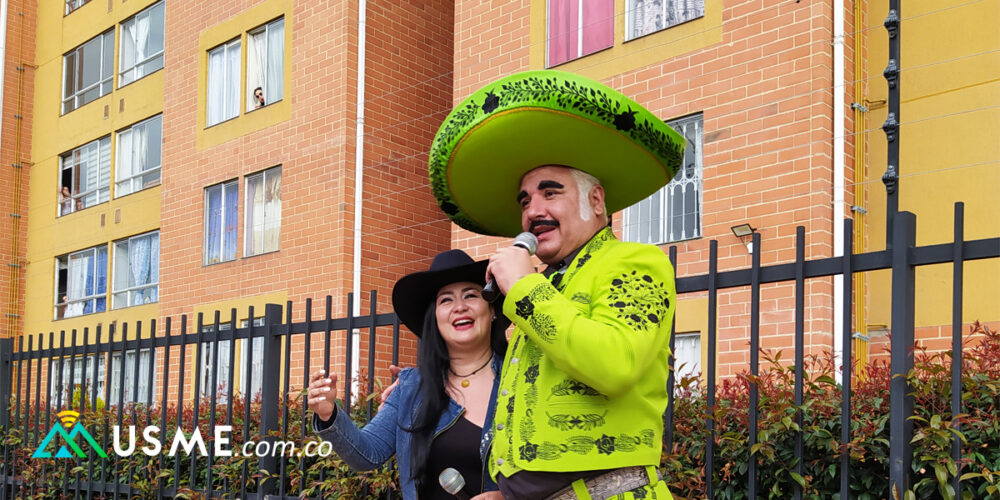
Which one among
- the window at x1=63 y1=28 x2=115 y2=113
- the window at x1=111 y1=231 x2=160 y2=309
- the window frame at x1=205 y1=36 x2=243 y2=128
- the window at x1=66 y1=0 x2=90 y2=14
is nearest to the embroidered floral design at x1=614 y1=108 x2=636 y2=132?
the window frame at x1=205 y1=36 x2=243 y2=128

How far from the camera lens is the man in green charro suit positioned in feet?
8.44

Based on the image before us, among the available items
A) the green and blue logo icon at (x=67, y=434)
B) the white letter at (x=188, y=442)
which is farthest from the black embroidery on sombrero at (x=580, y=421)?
the green and blue logo icon at (x=67, y=434)

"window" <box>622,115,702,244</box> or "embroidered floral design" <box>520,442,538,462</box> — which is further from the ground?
"window" <box>622,115,702,244</box>

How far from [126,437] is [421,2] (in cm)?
952

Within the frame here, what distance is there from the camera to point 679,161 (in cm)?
322

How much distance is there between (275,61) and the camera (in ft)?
50.9

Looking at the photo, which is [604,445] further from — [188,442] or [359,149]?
[359,149]

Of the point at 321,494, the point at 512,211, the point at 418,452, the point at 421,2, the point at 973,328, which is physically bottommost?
the point at 321,494

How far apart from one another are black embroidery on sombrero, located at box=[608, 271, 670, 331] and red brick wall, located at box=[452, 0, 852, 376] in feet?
21.9

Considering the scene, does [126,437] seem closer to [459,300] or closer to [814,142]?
[459,300]

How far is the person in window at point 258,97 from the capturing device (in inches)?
617

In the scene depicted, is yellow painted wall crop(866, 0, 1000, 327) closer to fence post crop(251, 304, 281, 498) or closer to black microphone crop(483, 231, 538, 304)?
fence post crop(251, 304, 281, 498)

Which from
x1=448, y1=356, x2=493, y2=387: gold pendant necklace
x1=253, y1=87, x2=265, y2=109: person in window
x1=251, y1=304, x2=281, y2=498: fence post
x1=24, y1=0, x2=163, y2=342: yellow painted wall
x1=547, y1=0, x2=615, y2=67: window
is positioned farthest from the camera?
x1=24, y1=0, x2=163, y2=342: yellow painted wall

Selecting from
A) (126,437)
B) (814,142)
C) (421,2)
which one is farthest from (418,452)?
(421,2)
